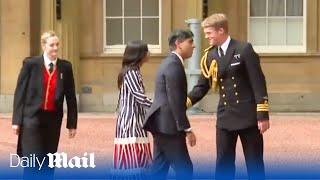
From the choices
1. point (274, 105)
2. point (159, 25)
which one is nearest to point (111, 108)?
point (159, 25)

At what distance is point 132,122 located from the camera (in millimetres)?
7707

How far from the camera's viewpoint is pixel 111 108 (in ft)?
59.5

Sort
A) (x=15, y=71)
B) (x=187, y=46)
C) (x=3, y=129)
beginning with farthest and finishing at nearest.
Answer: (x=15, y=71) → (x=3, y=129) → (x=187, y=46)

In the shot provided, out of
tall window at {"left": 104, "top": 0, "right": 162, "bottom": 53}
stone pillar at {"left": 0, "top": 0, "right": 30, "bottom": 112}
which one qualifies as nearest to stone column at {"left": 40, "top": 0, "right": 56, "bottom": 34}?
stone pillar at {"left": 0, "top": 0, "right": 30, "bottom": 112}

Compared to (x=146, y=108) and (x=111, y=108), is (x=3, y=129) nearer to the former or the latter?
(x=111, y=108)

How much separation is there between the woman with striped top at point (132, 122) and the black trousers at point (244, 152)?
68cm

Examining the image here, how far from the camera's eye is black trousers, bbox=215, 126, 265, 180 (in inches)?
303

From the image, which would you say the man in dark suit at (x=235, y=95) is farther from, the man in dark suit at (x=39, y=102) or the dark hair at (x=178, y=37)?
the man in dark suit at (x=39, y=102)

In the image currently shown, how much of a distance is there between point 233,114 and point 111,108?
1058 cm

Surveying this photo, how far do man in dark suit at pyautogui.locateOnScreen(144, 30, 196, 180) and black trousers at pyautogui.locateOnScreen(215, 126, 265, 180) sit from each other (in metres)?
0.41

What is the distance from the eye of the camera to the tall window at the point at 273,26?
1833 centimetres

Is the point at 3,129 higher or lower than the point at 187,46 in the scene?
lower

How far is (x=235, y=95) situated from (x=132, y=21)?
10.9 metres

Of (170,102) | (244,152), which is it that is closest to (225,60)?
(170,102)
